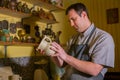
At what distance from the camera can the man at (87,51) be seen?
4.14 feet

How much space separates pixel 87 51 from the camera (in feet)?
4.50

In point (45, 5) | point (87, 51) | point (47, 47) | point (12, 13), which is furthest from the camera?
point (45, 5)

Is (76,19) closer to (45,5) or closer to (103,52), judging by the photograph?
(103,52)

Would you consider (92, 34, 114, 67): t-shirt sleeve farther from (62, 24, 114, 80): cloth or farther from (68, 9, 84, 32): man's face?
(68, 9, 84, 32): man's face

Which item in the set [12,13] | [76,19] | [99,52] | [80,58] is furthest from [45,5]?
[99,52]

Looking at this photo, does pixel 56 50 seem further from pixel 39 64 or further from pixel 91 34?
pixel 39 64

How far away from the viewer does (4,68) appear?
6.42ft

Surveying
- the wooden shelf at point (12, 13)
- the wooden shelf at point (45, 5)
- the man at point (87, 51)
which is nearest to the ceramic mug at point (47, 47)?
the man at point (87, 51)

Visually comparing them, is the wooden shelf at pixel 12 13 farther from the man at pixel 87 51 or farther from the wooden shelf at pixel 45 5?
the man at pixel 87 51

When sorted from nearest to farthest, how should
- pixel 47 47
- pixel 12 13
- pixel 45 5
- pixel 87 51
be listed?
pixel 47 47
pixel 87 51
pixel 12 13
pixel 45 5

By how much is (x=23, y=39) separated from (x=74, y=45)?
0.82m

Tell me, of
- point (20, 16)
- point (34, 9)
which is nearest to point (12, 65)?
point (20, 16)

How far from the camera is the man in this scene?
1261 millimetres

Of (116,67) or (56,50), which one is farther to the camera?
(116,67)
